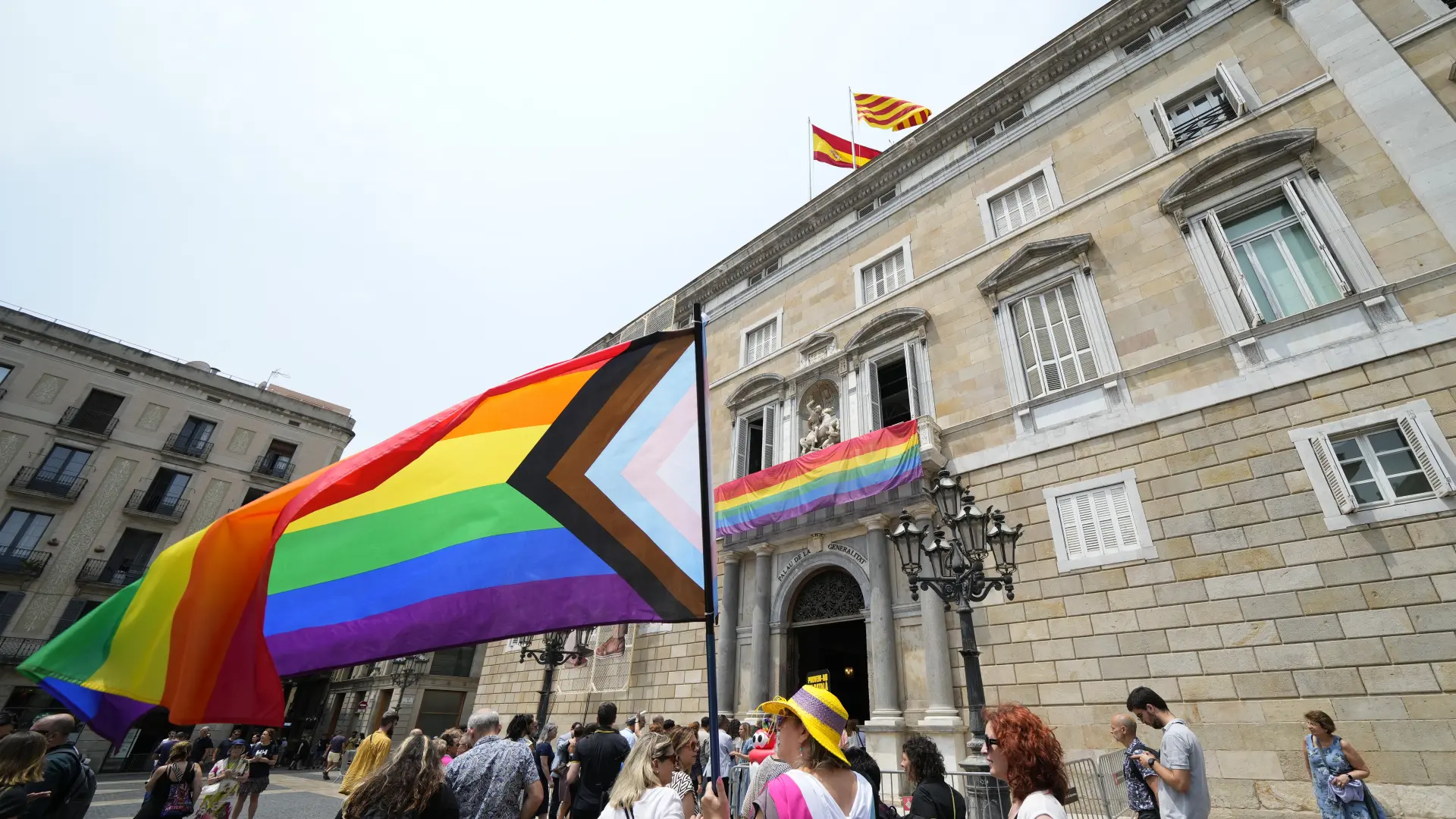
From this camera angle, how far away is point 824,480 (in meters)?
11.9

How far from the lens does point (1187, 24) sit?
11.6 m

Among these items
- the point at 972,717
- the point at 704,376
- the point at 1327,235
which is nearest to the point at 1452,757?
the point at 972,717

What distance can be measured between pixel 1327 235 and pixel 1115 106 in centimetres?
496

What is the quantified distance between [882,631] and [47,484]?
31.7m

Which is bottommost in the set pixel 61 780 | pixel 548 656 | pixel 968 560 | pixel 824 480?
pixel 61 780

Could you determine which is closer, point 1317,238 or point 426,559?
point 426,559

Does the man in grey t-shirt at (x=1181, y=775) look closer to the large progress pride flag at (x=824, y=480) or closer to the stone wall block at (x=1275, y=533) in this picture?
the stone wall block at (x=1275, y=533)

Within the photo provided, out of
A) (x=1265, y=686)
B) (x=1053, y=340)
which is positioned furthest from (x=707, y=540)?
(x=1053, y=340)

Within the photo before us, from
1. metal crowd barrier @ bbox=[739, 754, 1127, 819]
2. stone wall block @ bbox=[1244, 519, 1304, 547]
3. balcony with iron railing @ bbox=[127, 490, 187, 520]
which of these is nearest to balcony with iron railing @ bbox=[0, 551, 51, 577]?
balcony with iron railing @ bbox=[127, 490, 187, 520]

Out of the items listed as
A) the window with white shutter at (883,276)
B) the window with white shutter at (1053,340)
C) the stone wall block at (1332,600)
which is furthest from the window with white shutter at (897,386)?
the stone wall block at (1332,600)

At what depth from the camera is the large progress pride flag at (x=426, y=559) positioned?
3139 mm

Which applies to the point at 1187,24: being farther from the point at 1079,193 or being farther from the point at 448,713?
the point at 448,713

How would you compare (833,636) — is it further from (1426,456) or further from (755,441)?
(1426,456)

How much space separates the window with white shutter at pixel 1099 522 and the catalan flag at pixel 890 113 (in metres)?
11.4
